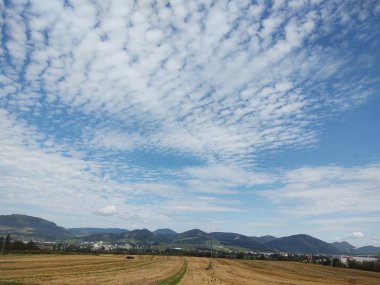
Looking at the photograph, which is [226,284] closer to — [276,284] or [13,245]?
[276,284]

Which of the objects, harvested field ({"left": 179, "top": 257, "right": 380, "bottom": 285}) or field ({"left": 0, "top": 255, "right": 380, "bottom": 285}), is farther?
harvested field ({"left": 179, "top": 257, "right": 380, "bottom": 285})

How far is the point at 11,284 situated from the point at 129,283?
40.9 ft

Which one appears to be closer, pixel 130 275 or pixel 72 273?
pixel 72 273

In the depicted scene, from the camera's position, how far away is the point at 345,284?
61.2 metres

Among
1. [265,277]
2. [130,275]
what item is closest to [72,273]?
[130,275]

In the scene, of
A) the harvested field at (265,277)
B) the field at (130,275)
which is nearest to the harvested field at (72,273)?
the field at (130,275)

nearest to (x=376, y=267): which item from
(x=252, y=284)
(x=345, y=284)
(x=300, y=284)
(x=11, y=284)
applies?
(x=345, y=284)

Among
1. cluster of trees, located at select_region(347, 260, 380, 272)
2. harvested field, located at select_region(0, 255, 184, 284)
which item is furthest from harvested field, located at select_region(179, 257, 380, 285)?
cluster of trees, located at select_region(347, 260, 380, 272)

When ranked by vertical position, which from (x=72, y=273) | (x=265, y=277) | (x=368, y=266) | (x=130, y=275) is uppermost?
(x=368, y=266)

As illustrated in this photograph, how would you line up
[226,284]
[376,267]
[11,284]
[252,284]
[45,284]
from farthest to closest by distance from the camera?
[376,267] < [252,284] < [226,284] < [45,284] < [11,284]

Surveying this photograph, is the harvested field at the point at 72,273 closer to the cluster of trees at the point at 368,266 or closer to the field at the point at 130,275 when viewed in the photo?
the field at the point at 130,275

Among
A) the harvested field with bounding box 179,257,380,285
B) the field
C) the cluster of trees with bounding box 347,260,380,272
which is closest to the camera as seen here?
the field

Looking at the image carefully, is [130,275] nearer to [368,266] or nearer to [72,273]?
[72,273]

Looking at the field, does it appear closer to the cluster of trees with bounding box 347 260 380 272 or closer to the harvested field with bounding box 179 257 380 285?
the harvested field with bounding box 179 257 380 285
